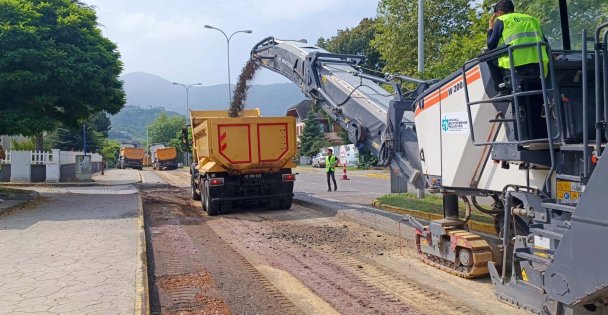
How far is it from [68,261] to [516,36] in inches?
254

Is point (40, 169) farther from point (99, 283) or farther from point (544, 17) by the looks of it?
point (544, 17)

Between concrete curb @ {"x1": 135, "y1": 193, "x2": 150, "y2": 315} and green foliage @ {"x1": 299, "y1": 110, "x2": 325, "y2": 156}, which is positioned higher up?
green foliage @ {"x1": 299, "y1": 110, "x2": 325, "y2": 156}

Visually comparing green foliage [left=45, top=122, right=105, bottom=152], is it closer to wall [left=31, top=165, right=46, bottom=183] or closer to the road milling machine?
wall [left=31, top=165, right=46, bottom=183]

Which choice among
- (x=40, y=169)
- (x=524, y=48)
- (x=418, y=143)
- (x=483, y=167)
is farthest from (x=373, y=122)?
(x=40, y=169)

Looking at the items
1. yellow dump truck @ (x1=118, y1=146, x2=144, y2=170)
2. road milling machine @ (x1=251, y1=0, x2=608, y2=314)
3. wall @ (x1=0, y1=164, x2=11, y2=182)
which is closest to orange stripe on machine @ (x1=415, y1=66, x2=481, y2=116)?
road milling machine @ (x1=251, y1=0, x2=608, y2=314)

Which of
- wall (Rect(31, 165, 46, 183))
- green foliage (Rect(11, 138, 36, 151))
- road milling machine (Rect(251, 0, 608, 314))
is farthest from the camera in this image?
green foliage (Rect(11, 138, 36, 151))

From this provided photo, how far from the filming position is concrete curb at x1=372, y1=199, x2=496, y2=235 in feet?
27.0

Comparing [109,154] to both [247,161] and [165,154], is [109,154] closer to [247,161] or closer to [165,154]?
[165,154]

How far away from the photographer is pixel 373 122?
345 inches

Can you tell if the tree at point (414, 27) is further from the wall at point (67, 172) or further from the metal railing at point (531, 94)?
the metal railing at point (531, 94)

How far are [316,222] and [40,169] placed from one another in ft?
57.3

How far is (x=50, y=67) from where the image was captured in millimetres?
15289

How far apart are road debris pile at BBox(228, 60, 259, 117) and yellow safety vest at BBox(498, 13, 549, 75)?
33.0ft

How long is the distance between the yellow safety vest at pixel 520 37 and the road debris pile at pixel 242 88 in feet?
33.0
